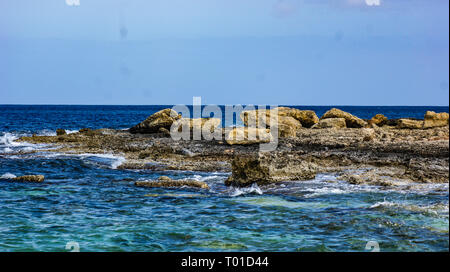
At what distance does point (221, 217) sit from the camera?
1242 cm

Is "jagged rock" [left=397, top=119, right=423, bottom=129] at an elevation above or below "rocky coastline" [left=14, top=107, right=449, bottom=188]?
above

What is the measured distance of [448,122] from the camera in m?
5.55

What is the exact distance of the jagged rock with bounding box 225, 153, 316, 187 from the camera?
17.2m

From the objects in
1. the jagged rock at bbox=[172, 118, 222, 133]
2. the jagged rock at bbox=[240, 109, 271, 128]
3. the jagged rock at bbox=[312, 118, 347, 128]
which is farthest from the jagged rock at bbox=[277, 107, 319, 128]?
the jagged rock at bbox=[172, 118, 222, 133]

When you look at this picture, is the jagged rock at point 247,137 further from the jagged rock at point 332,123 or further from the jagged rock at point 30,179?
the jagged rock at point 30,179

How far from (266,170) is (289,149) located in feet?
28.7

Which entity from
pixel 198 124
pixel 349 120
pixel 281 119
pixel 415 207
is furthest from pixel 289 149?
pixel 415 207

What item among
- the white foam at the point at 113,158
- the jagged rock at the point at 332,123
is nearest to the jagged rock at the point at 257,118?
the jagged rock at the point at 332,123

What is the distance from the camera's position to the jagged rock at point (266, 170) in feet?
56.4

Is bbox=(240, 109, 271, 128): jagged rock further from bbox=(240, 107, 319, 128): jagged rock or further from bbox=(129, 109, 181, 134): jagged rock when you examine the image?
bbox=(129, 109, 181, 134): jagged rock

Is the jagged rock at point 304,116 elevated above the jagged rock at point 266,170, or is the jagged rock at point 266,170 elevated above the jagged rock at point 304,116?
the jagged rock at point 304,116
